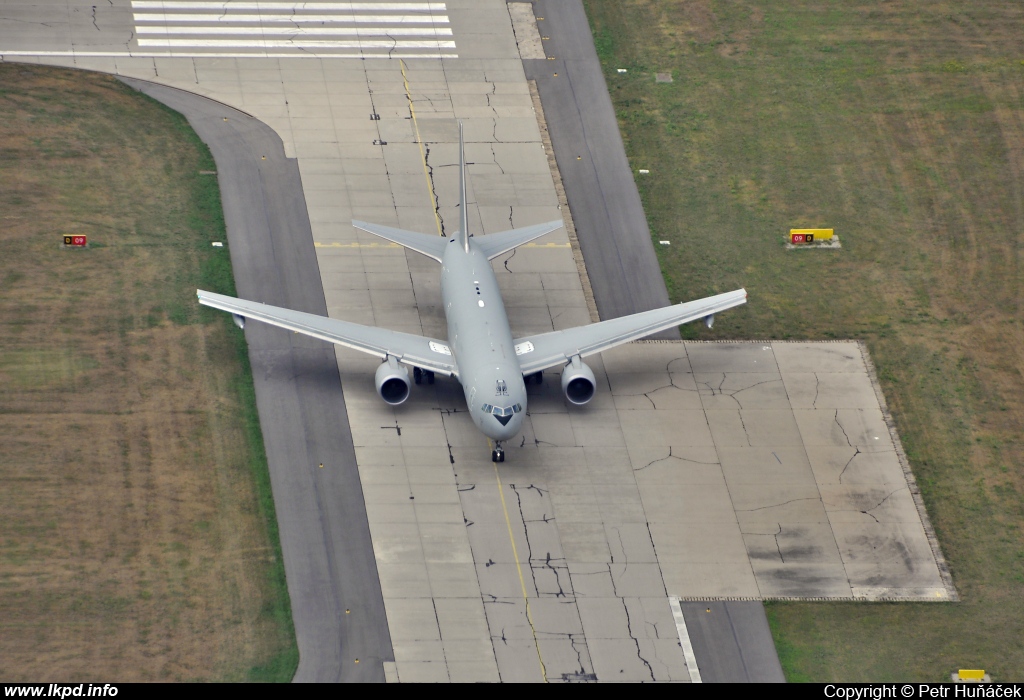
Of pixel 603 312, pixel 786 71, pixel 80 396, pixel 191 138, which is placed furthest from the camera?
pixel 786 71

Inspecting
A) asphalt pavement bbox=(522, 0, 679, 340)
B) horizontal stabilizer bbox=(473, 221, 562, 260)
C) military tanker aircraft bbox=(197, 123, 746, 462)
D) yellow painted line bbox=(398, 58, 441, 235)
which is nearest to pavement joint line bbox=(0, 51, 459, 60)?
yellow painted line bbox=(398, 58, 441, 235)

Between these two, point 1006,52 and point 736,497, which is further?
point 1006,52

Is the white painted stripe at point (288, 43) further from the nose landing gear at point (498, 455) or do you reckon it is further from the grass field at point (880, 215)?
the nose landing gear at point (498, 455)

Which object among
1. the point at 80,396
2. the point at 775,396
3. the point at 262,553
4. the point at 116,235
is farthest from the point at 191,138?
the point at 775,396

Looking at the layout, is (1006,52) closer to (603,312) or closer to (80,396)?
(603,312)

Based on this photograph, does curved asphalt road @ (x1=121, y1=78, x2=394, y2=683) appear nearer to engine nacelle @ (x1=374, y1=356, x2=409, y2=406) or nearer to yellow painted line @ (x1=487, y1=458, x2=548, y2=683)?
engine nacelle @ (x1=374, y1=356, x2=409, y2=406)

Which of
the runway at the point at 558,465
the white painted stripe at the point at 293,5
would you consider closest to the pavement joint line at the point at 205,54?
the runway at the point at 558,465

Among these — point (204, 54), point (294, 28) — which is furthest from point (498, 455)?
point (294, 28)
